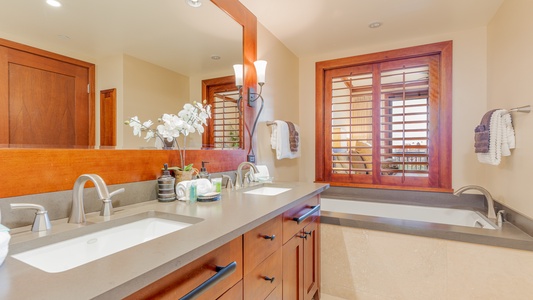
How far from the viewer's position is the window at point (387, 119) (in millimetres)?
2680

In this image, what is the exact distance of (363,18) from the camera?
7.58ft

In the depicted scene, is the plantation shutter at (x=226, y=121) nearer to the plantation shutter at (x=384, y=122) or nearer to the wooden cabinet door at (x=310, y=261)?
the wooden cabinet door at (x=310, y=261)

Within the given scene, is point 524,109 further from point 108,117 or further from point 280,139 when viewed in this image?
point 108,117

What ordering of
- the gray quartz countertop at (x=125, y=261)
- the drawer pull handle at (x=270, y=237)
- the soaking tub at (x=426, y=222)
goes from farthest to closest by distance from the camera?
the soaking tub at (x=426, y=222), the drawer pull handle at (x=270, y=237), the gray quartz countertop at (x=125, y=261)

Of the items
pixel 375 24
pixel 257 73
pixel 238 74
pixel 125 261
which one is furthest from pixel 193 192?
pixel 375 24

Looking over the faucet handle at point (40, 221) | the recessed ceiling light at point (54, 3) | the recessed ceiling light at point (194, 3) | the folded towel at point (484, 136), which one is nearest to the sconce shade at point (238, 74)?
the recessed ceiling light at point (194, 3)

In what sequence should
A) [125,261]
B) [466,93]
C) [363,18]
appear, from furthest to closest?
[466,93]
[363,18]
[125,261]

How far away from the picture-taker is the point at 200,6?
171 centimetres

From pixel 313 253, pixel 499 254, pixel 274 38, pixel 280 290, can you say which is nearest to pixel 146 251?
pixel 280 290

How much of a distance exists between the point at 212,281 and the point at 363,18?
2418 millimetres

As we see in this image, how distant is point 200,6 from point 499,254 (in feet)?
8.00

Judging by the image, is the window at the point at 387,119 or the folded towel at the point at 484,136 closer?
the folded towel at the point at 484,136

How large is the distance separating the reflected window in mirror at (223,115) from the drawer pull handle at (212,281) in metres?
1.05

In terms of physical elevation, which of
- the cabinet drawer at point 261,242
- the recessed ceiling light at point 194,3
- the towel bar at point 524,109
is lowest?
the cabinet drawer at point 261,242
